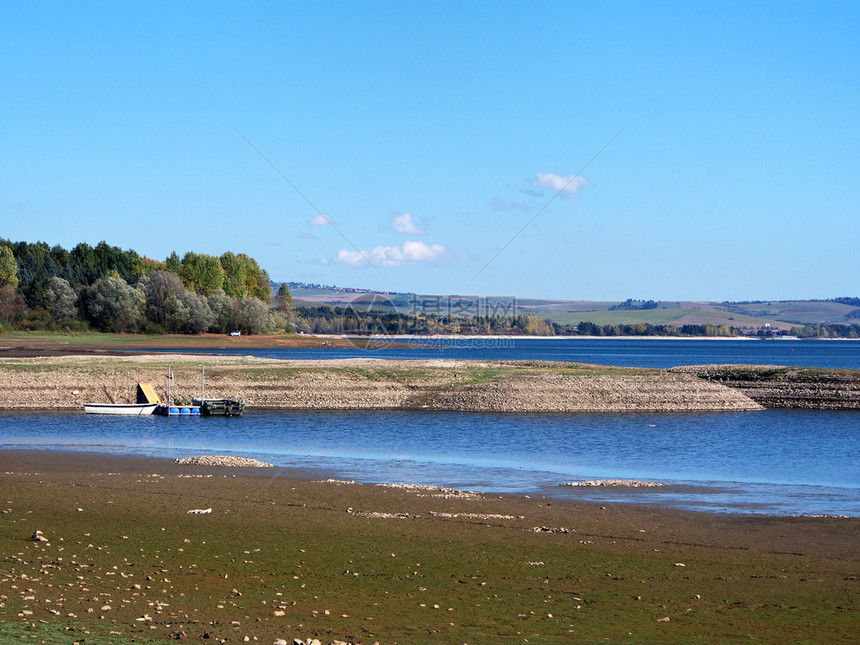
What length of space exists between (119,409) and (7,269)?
111193 millimetres

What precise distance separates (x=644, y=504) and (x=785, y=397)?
3469 centimetres

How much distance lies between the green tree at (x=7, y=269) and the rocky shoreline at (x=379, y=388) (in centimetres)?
9414

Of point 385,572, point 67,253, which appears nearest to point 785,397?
point 385,572

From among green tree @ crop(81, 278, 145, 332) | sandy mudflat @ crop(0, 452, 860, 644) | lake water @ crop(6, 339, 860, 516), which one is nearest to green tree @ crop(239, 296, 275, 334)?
green tree @ crop(81, 278, 145, 332)

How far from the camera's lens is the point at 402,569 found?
1413cm

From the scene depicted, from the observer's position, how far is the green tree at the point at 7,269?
459 ft

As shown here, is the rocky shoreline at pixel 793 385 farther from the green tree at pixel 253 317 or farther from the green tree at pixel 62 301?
the green tree at pixel 62 301

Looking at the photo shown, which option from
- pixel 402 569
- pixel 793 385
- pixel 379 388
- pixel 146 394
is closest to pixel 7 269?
pixel 146 394

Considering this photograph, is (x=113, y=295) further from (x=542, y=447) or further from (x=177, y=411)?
(x=542, y=447)

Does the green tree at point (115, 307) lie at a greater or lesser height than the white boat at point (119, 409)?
greater

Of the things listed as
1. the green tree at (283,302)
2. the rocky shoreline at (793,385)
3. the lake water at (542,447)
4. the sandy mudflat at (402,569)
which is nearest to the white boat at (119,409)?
the lake water at (542,447)

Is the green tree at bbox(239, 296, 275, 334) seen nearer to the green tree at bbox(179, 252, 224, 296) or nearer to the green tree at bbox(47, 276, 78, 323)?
the green tree at bbox(179, 252, 224, 296)

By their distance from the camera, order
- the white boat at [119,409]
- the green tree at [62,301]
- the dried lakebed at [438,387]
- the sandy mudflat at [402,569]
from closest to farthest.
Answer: the sandy mudflat at [402,569]
the white boat at [119,409]
the dried lakebed at [438,387]
the green tree at [62,301]

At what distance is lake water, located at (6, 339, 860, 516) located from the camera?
80.6ft
